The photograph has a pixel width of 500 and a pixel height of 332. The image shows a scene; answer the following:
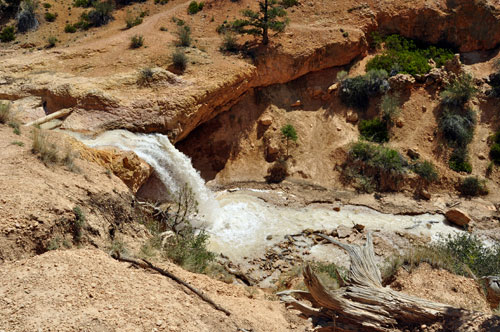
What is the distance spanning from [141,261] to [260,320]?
6.89 ft

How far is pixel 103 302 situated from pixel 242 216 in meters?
8.83

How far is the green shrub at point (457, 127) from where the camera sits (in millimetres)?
15852

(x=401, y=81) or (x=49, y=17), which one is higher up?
(x=49, y=17)

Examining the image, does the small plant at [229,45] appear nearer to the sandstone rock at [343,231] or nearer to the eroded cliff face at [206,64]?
the eroded cliff face at [206,64]

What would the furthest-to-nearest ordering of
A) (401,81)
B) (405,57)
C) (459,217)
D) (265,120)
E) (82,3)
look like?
(82,3) → (405,57) → (401,81) → (265,120) → (459,217)

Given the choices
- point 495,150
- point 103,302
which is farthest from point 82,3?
point 495,150

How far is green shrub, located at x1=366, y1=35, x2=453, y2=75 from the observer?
17.8 m

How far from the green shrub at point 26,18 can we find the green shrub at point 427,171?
21007 mm

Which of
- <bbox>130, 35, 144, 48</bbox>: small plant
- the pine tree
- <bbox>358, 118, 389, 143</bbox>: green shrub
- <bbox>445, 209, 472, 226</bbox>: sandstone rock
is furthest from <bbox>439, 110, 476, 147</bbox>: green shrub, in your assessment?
<bbox>130, 35, 144, 48</bbox>: small plant

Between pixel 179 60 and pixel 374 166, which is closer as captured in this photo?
pixel 179 60

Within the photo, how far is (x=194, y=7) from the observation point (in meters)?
19.9

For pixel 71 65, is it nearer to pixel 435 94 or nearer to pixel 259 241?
pixel 259 241

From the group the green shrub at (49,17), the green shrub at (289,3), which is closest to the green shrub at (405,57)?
the green shrub at (289,3)

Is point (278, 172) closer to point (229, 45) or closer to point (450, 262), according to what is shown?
point (229, 45)
